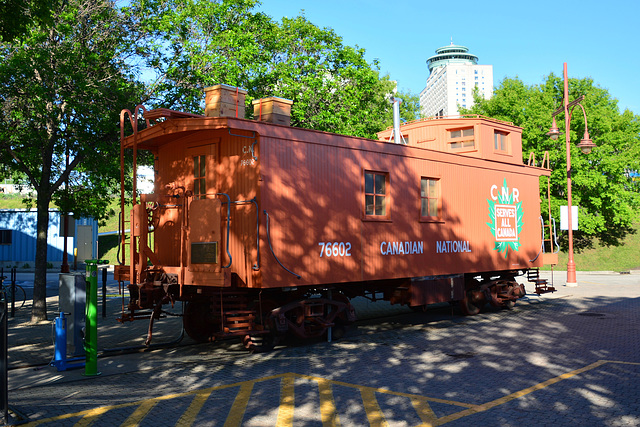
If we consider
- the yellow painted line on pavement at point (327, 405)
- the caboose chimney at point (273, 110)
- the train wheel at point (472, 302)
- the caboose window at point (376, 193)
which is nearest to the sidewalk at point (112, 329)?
the train wheel at point (472, 302)

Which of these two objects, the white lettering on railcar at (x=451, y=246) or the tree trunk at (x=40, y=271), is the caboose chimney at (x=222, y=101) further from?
the tree trunk at (x=40, y=271)

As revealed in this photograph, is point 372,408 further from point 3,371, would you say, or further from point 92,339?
point 92,339

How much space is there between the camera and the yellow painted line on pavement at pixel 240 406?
5.51 metres

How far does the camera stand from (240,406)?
6035mm

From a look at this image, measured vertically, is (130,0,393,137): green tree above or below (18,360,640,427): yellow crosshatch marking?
above

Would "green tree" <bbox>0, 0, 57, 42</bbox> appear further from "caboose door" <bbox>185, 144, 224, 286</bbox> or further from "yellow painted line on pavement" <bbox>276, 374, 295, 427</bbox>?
"yellow painted line on pavement" <bbox>276, 374, 295, 427</bbox>

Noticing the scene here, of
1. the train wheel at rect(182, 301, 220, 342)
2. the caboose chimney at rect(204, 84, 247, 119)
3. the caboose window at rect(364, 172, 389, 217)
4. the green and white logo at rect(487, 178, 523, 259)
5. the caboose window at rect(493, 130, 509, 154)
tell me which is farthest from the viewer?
the caboose window at rect(493, 130, 509, 154)

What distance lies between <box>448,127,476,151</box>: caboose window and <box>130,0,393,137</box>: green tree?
22.6 ft

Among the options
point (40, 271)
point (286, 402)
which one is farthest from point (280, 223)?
point (40, 271)

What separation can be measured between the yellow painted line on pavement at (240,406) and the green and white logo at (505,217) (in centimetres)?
876

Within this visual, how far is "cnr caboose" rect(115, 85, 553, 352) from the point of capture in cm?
898

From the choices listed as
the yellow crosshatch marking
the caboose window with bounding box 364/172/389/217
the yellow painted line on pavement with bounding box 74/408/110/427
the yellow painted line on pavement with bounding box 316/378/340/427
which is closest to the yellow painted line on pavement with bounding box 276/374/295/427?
the yellow crosshatch marking

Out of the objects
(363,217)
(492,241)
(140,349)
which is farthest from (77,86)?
(492,241)

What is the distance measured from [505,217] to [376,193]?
16.6 ft
